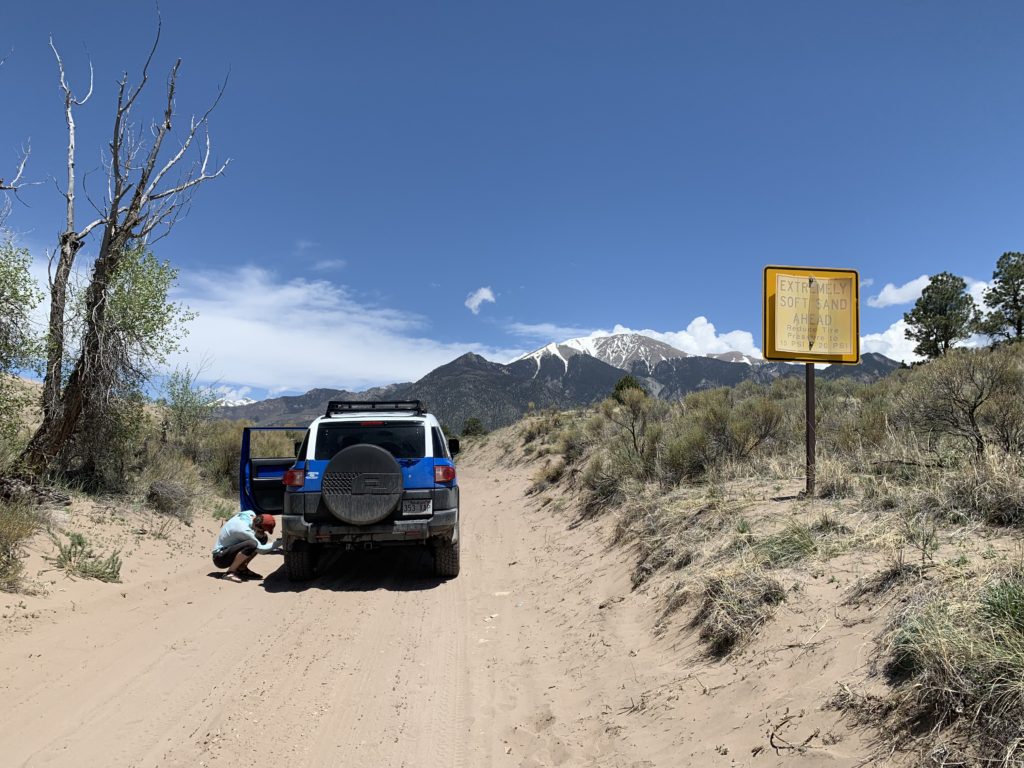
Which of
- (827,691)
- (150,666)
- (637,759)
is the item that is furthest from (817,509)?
(150,666)

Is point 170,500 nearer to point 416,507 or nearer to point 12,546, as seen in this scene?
point 12,546

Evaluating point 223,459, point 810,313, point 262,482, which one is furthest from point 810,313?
point 223,459

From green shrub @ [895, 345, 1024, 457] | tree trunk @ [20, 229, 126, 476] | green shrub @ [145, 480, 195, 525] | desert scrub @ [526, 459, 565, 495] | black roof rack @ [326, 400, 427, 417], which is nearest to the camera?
green shrub @ [895, 345, 1024, 457]

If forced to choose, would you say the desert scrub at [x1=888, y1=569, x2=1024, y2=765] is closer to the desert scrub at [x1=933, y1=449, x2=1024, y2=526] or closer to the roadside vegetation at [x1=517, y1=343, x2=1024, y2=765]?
the roadside vegetation at [x1=517, y1=343, x2=1024, y2=765]

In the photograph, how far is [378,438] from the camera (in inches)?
348

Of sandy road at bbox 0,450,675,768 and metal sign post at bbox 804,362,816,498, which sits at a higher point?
metal sign post at bbox 804,362,816,498

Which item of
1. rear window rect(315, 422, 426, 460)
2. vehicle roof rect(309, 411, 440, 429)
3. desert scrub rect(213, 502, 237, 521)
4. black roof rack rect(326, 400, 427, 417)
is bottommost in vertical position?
desert scrub rect(213, 502, 237, 521)

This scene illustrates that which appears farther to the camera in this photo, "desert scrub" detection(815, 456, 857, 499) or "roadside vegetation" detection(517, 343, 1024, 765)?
"desert scrub" detection(815, 456, 857, 499)

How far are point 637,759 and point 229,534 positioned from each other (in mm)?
6900

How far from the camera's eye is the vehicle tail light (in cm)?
813

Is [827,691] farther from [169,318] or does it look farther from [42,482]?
[169,318]

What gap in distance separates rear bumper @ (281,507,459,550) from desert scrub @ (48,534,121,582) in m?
2.01

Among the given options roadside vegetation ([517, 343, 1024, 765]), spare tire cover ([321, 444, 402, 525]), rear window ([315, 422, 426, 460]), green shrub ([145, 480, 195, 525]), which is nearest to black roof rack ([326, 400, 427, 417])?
rear window ([315, 422, 426, 460])

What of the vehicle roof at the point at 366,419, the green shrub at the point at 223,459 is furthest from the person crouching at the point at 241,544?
the green shrub at the point at 223,459
